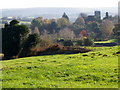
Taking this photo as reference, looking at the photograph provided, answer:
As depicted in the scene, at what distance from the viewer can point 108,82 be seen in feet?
59.7

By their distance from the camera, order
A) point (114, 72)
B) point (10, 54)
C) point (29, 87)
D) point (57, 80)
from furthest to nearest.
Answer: point (10, 54), point (114, 72), point (57, 80), point (29, 87)

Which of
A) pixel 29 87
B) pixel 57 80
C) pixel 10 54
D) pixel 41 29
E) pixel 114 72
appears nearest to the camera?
pixel 29 87

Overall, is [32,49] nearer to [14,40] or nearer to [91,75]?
[14,40]

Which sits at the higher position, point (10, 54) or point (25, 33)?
point (25, 33)

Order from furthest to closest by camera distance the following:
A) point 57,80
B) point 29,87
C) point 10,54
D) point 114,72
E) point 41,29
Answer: point 41,29, point 10,54, point 114,72, point 57,80, point 29,87

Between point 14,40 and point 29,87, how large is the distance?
39692 millimetres

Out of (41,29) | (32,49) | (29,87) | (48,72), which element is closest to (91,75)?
(48,72)

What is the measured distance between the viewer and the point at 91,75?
20547 mm

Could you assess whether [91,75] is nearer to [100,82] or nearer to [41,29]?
[100,82]

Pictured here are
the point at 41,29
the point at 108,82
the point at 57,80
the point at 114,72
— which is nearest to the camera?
the point at 108,82

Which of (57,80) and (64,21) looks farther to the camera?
(64,21)

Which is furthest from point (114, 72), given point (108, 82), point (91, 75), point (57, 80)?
point (57, 80)

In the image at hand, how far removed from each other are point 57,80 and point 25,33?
36874 mm

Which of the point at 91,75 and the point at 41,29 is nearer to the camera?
the point at 91,75
